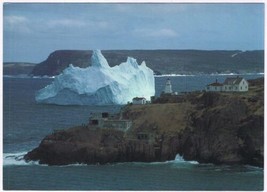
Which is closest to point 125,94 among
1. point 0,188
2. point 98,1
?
point 98,1

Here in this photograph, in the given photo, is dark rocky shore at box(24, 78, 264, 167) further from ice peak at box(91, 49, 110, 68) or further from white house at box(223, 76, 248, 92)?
ice peak at box(91, 49, 110, 68)

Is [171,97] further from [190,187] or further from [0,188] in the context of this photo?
[0,188]

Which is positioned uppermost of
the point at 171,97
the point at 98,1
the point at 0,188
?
the point at 98,1

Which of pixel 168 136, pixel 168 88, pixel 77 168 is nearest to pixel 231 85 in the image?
pixel 168 88

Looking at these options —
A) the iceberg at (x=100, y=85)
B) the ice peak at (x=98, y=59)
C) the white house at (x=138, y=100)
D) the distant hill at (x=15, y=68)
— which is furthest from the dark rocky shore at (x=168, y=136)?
the distant hill at (x=15, y=68)

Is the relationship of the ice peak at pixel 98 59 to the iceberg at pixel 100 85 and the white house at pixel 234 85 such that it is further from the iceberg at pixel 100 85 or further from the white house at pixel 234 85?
the white house at pixel 234 85

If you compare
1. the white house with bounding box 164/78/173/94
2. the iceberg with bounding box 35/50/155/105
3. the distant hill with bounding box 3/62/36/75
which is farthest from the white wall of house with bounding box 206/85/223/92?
the distant hill with bounding box 3/62/36/75

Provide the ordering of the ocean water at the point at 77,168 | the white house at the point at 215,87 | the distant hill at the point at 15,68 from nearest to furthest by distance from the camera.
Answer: the ocean water at the point at 77,168 < the distant hill at the point at 15,68 < the white house at the point at 215,87
